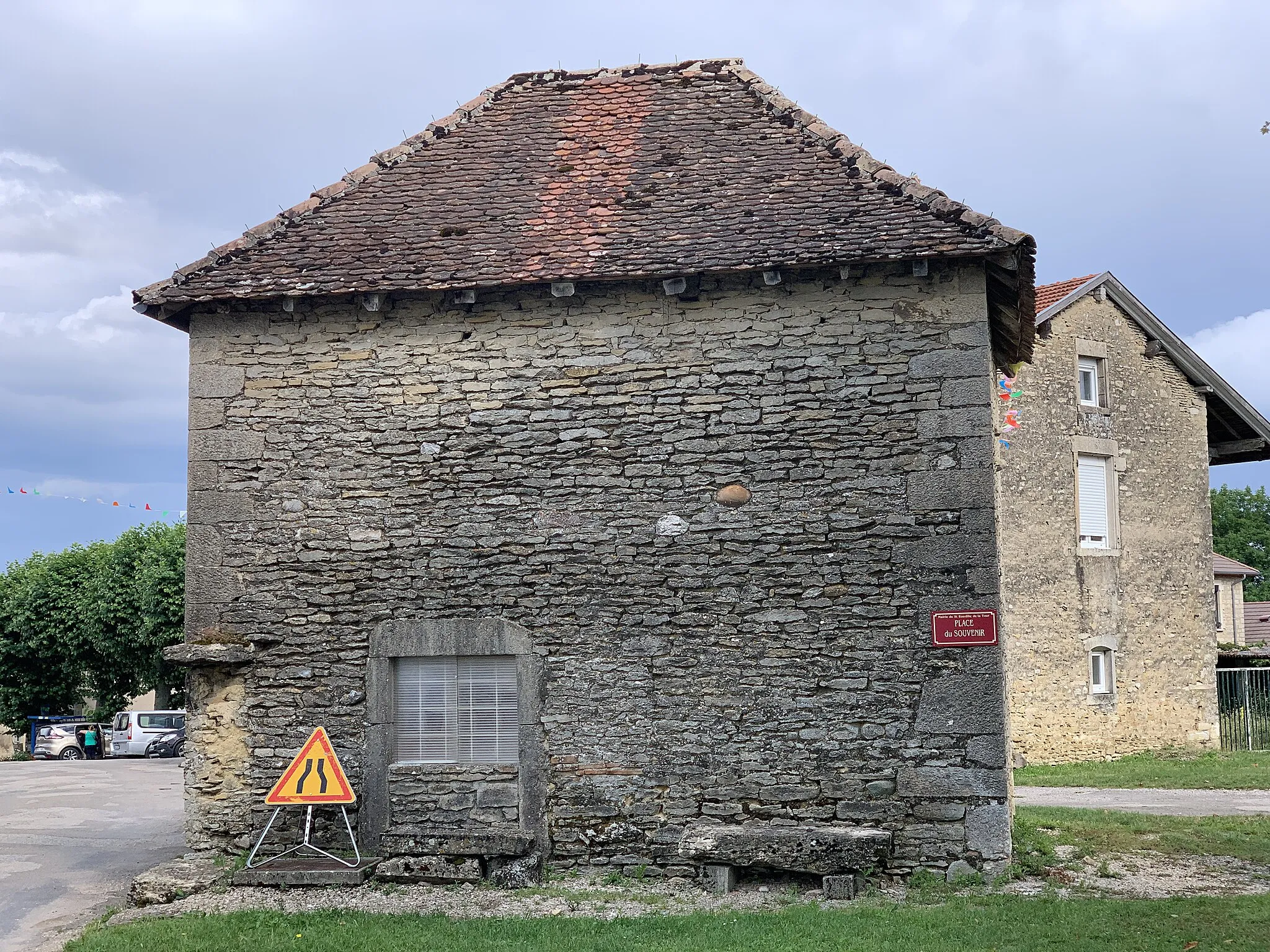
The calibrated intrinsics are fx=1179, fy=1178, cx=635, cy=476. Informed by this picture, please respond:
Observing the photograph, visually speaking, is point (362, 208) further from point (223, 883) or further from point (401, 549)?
point (223, 883)

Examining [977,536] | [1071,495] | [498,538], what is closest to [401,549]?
[498,538]

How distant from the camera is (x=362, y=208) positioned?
1076 centimetres

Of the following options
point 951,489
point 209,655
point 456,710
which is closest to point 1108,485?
point 951,489

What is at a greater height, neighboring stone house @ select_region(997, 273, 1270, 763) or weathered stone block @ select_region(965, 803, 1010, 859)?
neighboring stone house @ select_region(997, 273, 1270, 763)

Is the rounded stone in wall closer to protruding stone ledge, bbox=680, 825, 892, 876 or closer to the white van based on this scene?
protruding stone ledge, bbox=680, 825, 892, 876

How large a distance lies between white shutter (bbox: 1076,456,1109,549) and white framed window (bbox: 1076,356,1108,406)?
1018 millimetres

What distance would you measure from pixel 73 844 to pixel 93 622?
68.3ft

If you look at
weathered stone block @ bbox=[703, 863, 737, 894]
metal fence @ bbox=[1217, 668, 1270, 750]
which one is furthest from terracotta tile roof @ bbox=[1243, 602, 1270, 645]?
weathered stone block @ bbox=[703, 863, 737, 894]

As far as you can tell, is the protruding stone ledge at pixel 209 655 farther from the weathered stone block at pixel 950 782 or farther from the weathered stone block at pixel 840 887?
the weathered stone block at pixel 950 782

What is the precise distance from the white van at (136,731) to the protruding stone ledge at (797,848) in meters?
23.8

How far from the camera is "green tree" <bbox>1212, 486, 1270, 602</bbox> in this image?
5138cm

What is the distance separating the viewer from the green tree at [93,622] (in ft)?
99.4

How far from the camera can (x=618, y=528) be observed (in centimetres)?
928

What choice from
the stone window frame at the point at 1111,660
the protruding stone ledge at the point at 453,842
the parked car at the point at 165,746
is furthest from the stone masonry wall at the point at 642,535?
the parked car at the point at 165,746
